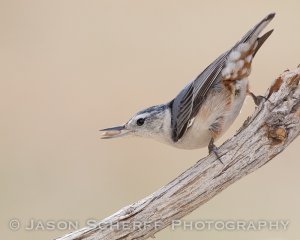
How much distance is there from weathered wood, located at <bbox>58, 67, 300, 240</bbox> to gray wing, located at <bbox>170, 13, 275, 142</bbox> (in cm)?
51

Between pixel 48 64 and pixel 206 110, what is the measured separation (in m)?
6.56

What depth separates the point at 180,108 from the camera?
573 centimetres

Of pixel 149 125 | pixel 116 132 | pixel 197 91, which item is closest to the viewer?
pixel 197 91

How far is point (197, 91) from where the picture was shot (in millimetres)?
5625

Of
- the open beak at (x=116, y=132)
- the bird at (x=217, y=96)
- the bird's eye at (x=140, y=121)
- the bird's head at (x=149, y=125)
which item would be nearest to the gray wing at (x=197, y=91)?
the bird at (x=217, y=96)

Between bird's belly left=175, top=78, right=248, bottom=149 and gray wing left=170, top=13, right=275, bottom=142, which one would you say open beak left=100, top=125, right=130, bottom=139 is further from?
bird's belly left=175, top=78, right=248, bottom=149

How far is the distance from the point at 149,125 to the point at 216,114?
24.6 inches

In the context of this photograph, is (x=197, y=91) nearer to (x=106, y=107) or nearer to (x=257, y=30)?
(x=257, y=30)

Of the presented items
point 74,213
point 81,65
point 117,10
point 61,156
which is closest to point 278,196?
point 74,213

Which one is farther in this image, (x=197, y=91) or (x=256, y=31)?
(x=197, y=91)

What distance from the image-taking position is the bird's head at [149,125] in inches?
232

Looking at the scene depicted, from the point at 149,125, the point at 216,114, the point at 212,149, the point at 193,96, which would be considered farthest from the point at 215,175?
the point at 149,125

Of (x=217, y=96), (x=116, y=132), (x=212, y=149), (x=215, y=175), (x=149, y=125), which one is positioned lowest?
(x=215, y=175)

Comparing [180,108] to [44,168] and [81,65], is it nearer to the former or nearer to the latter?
[44,168]
